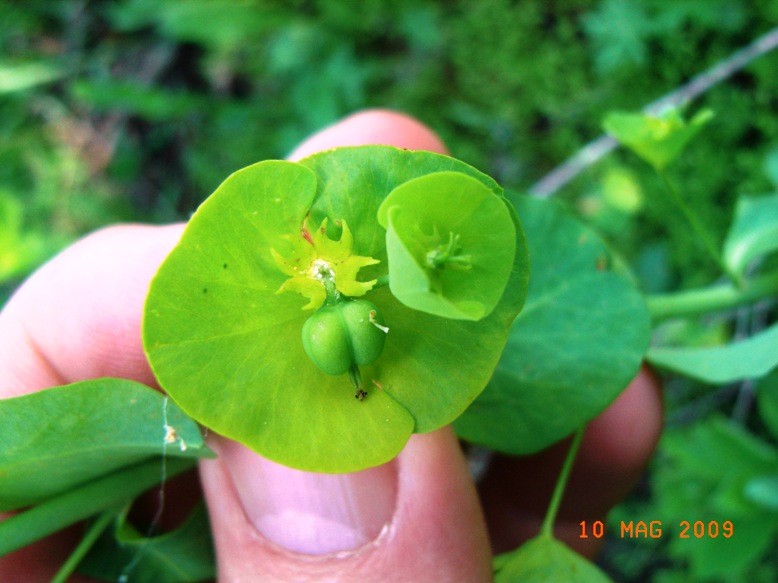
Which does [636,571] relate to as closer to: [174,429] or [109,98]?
[174,429]

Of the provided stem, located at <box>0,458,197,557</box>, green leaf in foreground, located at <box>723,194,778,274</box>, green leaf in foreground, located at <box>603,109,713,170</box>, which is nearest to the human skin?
stem, located at <box>0,458,197,557</box>

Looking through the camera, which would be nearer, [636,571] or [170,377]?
[170,377]

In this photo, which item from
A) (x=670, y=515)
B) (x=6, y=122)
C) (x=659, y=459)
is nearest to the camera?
(x=670, y=515)

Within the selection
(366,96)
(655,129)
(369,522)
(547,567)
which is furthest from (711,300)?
(366,96)

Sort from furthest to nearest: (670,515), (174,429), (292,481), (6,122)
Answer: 1. (6,122)
2. (670,515)
3. (292,481)
4. (174,429)

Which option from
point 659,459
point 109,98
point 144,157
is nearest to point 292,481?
point 659,459

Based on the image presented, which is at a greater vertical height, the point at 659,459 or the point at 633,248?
the point at 633,248

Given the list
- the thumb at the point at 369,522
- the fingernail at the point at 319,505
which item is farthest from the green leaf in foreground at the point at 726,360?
the fingernail at the point at 319,505

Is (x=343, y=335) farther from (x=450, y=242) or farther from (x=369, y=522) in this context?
(x=369, y=522)

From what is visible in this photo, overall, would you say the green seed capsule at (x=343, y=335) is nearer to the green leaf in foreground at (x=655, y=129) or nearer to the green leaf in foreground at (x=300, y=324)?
the green leaf in foreground at (x=300, y=324)
